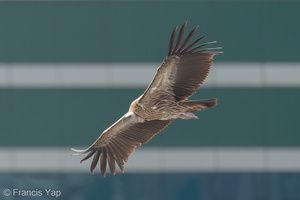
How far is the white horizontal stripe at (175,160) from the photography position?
43.2 feet

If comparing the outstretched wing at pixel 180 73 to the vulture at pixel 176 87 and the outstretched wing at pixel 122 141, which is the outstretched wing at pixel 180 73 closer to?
the vulture at pixel 176 87

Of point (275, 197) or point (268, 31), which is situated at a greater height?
point (268, 31)

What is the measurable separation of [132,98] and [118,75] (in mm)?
475

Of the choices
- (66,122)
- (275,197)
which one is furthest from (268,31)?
(66,122)

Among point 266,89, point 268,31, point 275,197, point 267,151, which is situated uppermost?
point 268,31

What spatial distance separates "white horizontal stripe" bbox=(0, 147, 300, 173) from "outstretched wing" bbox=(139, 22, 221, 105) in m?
3.50

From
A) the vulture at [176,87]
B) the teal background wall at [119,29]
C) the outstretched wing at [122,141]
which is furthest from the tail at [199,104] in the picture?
the teal background wall at [119,29]

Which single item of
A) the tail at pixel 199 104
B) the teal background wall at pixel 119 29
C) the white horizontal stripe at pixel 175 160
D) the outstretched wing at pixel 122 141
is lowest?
the white horizontal stripe at pixel 175 160

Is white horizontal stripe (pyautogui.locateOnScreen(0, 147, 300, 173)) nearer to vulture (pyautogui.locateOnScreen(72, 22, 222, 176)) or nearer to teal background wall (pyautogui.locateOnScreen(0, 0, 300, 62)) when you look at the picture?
teal background wall (pyautogui.locateOnScreen(0, 0, 300, 62))

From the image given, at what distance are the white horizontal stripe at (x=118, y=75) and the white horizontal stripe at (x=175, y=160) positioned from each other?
3.78 feet

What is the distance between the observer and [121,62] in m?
13.2

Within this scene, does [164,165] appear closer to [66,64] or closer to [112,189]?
[112,189]

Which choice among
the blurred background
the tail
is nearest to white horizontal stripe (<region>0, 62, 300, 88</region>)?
the blurred background

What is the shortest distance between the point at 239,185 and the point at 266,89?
1.77 m
